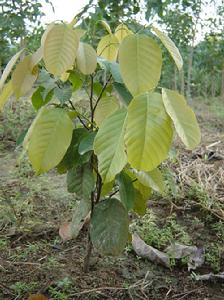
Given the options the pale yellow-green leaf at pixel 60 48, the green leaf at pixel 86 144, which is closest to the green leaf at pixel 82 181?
the green leaf at pixel 86 144

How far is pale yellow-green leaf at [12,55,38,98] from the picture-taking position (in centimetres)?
108

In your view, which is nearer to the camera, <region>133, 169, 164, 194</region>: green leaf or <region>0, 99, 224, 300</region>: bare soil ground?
<region>133, 169, 164, 194</region>: green leaf

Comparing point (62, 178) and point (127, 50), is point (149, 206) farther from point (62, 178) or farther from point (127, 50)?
point (127, 50)

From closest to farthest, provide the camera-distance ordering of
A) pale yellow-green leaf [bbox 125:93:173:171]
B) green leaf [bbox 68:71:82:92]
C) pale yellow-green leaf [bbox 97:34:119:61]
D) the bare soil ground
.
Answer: pale yellow-green leaf [bbox 125:93:173:171], green leaf [bbox 68:71:82:92], pale yellow-green leaf [bbox 97:34:119:61], the bare soil ground

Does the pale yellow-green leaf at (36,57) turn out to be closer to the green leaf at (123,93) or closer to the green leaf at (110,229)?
the green leaf at (123,93)

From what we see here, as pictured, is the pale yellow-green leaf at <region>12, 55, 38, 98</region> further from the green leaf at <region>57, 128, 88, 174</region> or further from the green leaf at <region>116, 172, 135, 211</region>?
the green leaf at <region>116, 172, 135, 211</region>

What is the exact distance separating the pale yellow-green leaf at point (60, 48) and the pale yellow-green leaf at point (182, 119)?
0.24 m

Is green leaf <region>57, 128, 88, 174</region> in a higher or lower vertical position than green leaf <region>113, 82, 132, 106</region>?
lower

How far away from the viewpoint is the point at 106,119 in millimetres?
974

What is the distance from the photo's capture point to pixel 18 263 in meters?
1.54

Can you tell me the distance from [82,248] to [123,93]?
78 centimetres

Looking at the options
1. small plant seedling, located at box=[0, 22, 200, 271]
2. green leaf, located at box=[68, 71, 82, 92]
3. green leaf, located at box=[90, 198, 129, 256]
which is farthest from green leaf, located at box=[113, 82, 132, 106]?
green leaf, located at box=[90, 198, 129, 256]

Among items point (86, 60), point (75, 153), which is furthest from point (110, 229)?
point (86, 60)

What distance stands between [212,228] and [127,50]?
1237 mm
